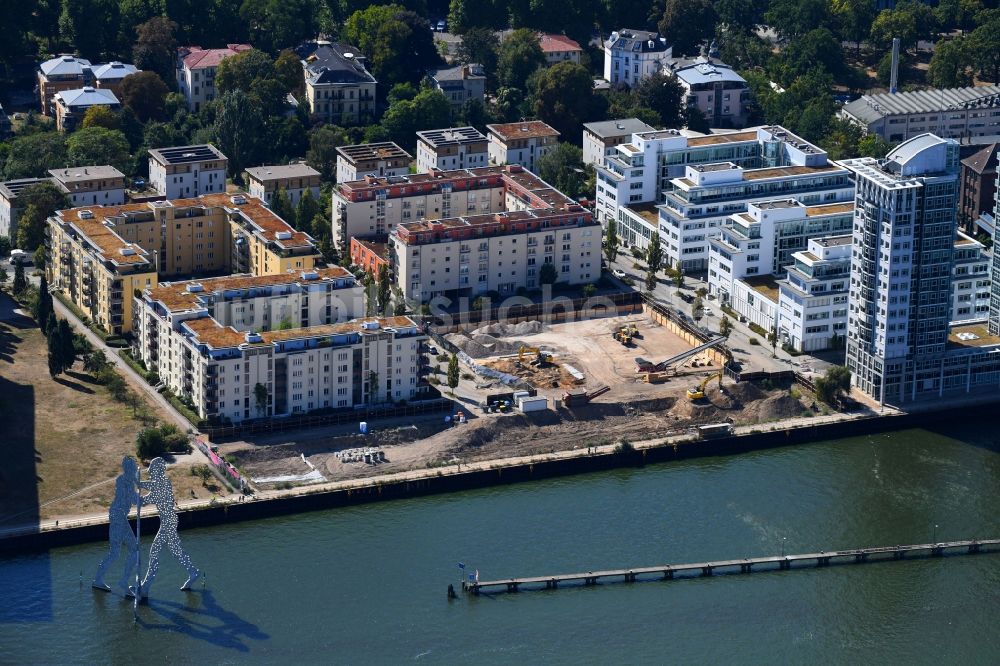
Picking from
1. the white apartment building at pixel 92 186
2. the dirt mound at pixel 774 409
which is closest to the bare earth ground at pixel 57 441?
the white apartment building at pixel 92 186

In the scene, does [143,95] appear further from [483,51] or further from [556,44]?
[556,44]

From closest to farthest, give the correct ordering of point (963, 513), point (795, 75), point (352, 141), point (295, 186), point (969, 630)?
point (969, 630), point (963, 513), point (295, 186), point (352, 141), point (795, 75)

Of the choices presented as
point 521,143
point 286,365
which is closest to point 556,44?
point 521,143

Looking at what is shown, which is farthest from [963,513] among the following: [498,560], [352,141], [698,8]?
[698,8]

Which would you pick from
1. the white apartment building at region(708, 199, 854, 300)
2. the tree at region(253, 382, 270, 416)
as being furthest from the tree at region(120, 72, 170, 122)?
the tree at region(253, 382, 270, 416)

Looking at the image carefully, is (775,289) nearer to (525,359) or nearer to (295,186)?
(525,359)

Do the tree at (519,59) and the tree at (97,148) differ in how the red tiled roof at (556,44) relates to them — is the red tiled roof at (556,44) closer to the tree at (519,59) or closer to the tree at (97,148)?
the tree at (519,59)
